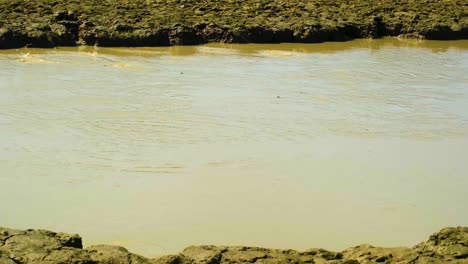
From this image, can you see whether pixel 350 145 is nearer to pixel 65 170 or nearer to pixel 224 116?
pixel 224 116

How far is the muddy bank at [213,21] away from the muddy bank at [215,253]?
9.07 meters

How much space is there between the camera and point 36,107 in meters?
8.95

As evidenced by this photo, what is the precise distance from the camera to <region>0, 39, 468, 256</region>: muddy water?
5.80 m

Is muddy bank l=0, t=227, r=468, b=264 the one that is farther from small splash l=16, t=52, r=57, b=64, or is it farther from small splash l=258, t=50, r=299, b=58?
small splash l=258, t=50, r=299, b=58

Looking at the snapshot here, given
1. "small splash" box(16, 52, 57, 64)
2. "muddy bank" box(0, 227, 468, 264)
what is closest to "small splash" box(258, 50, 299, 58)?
"small splash" box(16, 52, 57, 64)

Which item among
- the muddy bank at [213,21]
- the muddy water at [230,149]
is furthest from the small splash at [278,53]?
the muddy bank at [213,21]

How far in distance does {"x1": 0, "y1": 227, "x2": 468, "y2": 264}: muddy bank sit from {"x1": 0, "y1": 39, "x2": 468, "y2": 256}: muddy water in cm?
78

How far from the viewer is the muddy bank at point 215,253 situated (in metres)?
4.26

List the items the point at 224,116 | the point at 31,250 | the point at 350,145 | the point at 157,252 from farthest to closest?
1. the point at 224,116
2. the point at 350,145
3. the point at 157,252
4. the point at 31,250

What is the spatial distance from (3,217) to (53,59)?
648cm

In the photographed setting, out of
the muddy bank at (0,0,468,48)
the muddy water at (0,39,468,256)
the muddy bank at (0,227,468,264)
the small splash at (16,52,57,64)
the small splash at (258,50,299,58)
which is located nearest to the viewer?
the muddy bank at (0,227,468,264)

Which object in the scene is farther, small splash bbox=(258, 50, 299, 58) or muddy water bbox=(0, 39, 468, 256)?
small splash bbox=(258, 50, 299, 58)

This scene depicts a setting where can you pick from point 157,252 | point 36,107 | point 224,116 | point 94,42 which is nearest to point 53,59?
point 94,42

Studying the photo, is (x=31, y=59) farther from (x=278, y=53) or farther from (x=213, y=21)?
(x=278, y=53)
